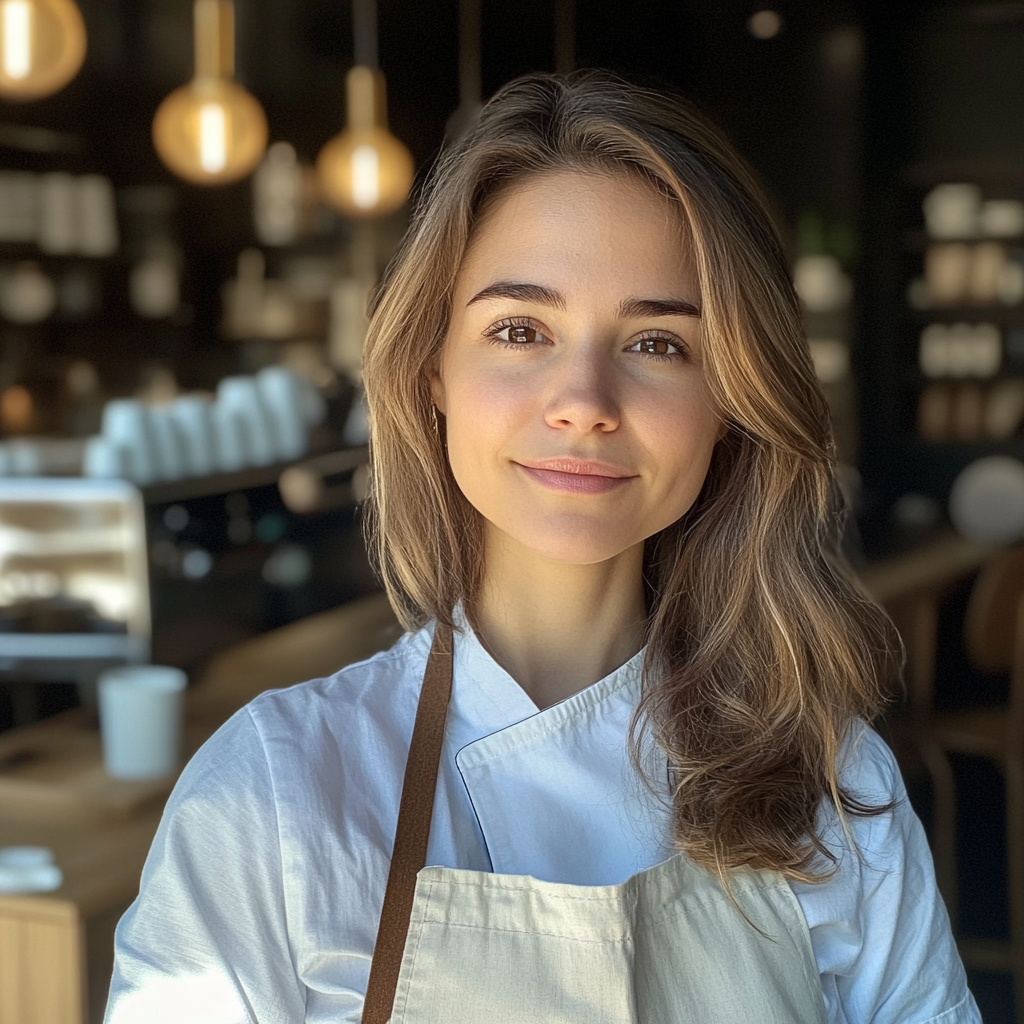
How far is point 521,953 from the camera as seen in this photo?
92 cm

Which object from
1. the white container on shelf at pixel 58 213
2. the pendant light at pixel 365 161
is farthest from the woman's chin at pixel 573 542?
the white container on shelf at pixel 58 213

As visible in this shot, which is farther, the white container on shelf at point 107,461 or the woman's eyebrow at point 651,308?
the white container on shelf at point 107,461

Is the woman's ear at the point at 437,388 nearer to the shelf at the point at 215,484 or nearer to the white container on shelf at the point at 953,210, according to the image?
the shelf at the point at 215,484

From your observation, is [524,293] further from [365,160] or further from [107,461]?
[365,160]

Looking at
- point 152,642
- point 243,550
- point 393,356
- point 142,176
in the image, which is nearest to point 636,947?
point 393,356

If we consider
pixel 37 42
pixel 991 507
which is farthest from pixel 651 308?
pixel 991 507

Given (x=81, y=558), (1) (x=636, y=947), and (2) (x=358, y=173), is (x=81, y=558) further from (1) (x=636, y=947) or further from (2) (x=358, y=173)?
(1) (x=636, y=947)

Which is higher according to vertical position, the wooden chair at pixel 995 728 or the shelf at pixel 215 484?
the shelf at pixel 215 484

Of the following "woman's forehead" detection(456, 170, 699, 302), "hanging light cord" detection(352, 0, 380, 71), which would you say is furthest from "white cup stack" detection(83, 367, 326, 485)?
"woman's forehead" detection(456, 170, 699, 302)

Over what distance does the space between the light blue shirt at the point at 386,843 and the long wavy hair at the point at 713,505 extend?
0.04 metres

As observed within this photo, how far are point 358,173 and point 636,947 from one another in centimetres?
383

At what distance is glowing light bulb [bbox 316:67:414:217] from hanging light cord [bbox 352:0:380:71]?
165 cm

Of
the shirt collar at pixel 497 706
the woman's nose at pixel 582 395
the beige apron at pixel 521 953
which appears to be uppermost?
the woman's nose at pixel 582 395

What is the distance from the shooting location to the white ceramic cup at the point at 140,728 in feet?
6.16
